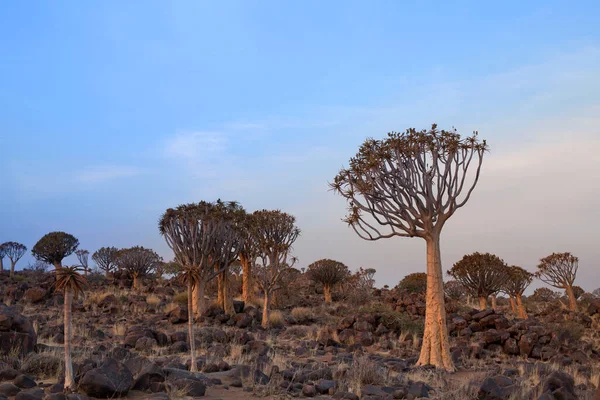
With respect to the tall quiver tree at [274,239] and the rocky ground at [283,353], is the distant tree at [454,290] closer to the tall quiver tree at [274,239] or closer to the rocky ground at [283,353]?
the rocky ground at [283,353]

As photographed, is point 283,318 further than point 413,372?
Yes

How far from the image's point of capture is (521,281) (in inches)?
1187

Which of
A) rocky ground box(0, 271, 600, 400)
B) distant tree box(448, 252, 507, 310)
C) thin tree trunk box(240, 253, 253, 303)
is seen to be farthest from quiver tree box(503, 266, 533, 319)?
thin tree trunk box(240, 253, 253, 303)

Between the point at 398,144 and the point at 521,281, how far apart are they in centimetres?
2015


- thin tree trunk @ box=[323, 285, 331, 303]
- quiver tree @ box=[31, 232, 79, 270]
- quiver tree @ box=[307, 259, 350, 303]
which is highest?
quiver tree @ box=[31, 232, 79, 270]

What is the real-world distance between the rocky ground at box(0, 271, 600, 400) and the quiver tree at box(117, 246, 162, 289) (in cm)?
932

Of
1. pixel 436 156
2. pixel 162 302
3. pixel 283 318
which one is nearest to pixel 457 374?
pixel 436 156

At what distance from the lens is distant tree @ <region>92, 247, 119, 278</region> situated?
46.5 m

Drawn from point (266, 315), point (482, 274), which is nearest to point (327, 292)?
point (482, 274)

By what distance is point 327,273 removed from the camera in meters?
35.5

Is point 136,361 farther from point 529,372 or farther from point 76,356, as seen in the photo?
point 529,372

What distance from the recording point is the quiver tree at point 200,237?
23.1m

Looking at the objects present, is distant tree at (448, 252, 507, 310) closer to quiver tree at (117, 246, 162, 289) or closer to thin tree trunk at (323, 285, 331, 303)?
Result: thin tree trunk at (323, 285, 331, 303)

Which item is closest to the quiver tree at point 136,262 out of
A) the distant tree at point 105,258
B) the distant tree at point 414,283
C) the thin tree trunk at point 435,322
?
the distant tree at point 105,258
